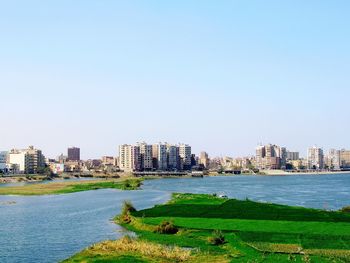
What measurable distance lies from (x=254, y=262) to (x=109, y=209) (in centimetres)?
4659

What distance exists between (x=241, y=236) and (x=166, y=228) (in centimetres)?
880

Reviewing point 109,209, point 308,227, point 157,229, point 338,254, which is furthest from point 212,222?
point 109,209

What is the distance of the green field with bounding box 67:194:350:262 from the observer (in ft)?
123

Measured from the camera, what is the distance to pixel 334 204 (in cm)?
8681

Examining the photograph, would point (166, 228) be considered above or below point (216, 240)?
above

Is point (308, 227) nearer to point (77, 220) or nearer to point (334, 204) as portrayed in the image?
point (77, 220)

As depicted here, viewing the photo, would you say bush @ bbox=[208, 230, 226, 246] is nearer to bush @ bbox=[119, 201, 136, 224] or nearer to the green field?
the green field

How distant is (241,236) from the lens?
45.2m

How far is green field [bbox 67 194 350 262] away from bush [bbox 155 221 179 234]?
30cm

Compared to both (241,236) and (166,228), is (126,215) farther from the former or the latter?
(241,236)

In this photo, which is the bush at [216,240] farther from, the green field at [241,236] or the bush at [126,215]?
the bush at [126,215]

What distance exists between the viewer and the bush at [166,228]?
50.6 m

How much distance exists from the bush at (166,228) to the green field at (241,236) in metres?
0.30

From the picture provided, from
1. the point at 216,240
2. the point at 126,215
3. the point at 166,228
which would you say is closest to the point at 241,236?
the point at 216,240
